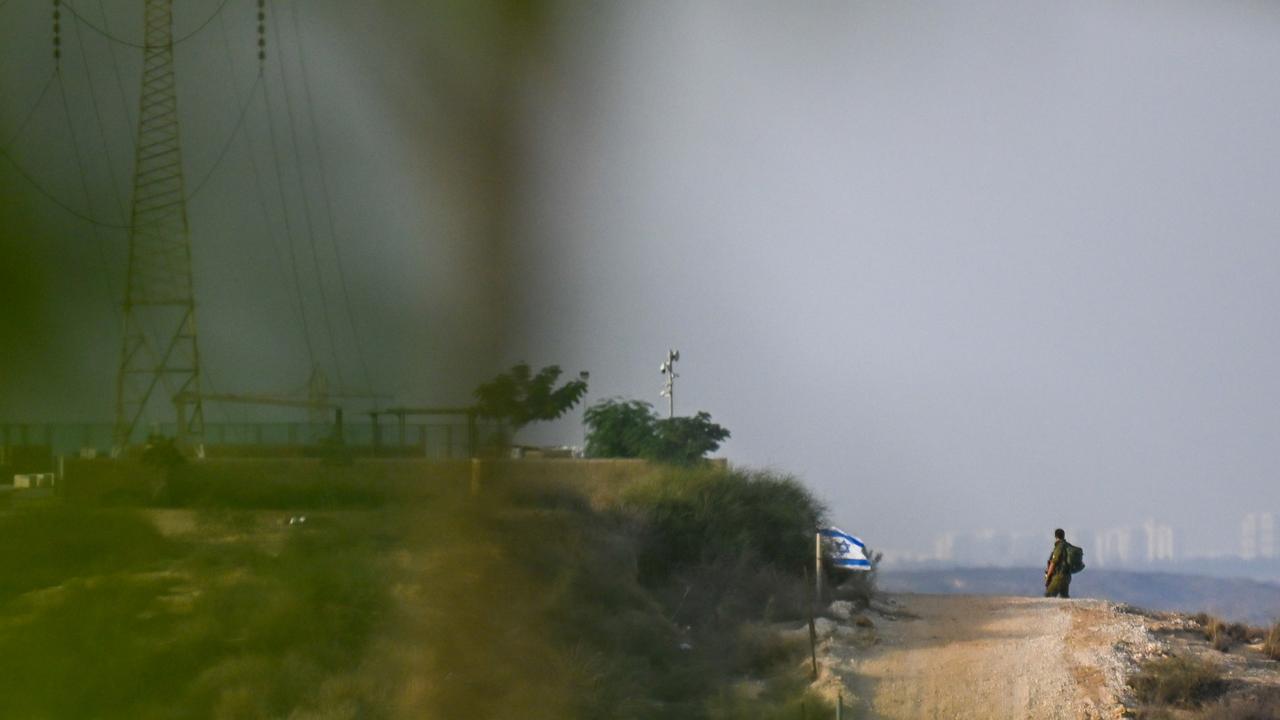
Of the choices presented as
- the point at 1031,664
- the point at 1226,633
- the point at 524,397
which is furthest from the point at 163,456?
the point at 1226,633

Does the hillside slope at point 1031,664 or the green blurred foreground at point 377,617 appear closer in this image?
the green blurred foreground at point 377,617

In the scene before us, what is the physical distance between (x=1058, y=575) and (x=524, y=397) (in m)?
11.9

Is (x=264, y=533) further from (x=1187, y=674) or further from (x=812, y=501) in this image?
(x=812, y=501)

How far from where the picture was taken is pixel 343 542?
2411 cm

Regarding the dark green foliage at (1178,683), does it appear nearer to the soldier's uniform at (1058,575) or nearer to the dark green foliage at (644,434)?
the soldier's uniform at (1058,575)

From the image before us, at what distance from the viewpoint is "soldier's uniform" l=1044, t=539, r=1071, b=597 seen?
31609mm

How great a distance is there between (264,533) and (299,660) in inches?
341

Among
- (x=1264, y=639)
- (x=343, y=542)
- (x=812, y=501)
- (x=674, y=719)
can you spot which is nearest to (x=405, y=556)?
(x=343, y=542)

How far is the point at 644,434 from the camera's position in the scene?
48.9 meters

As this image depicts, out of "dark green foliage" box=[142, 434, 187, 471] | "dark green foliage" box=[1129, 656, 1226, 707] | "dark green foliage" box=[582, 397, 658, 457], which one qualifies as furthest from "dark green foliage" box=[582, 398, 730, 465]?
"dark green foliage" box=[1129, 656, 1226, 707]

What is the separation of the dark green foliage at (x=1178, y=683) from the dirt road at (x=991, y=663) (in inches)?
14.1

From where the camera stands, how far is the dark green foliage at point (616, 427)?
4919 centimetres

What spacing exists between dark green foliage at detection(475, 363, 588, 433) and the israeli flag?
6.89 metres

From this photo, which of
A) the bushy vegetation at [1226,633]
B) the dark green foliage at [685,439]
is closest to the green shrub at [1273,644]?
the bushy vegetation at [1226,633]
